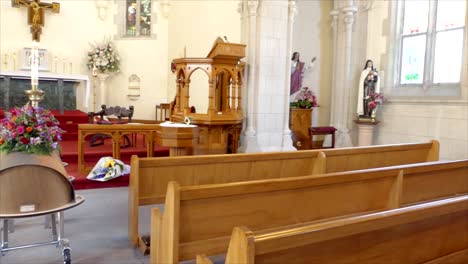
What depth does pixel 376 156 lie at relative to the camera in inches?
137

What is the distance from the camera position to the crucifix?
25.3 ft

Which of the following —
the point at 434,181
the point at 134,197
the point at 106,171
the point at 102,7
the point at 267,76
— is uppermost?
the point at 102,7

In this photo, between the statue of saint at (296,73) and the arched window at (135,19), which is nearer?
the statue of saint at (296,73)

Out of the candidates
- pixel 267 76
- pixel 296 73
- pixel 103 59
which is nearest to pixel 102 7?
pixel 103 59

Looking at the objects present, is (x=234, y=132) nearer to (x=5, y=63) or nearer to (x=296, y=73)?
(x=296, y=73)

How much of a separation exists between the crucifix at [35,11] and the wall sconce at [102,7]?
88cm

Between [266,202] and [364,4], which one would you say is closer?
[266,202]

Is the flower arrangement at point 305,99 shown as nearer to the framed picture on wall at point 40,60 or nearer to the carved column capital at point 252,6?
the carved column capital at point 252,6

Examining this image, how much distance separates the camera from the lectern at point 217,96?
540 cm

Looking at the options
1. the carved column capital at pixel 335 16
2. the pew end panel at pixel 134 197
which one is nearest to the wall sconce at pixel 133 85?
the carved column capital at pixel 335 16

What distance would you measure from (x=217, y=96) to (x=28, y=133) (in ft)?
13.5

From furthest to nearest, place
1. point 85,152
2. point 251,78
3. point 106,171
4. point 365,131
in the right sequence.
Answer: point 365,131 → point 251,78 → point 85,152 → point 106,171

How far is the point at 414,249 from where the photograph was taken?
1398 millimetres

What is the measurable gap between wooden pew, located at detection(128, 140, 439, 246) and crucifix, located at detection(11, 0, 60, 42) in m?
6.60
